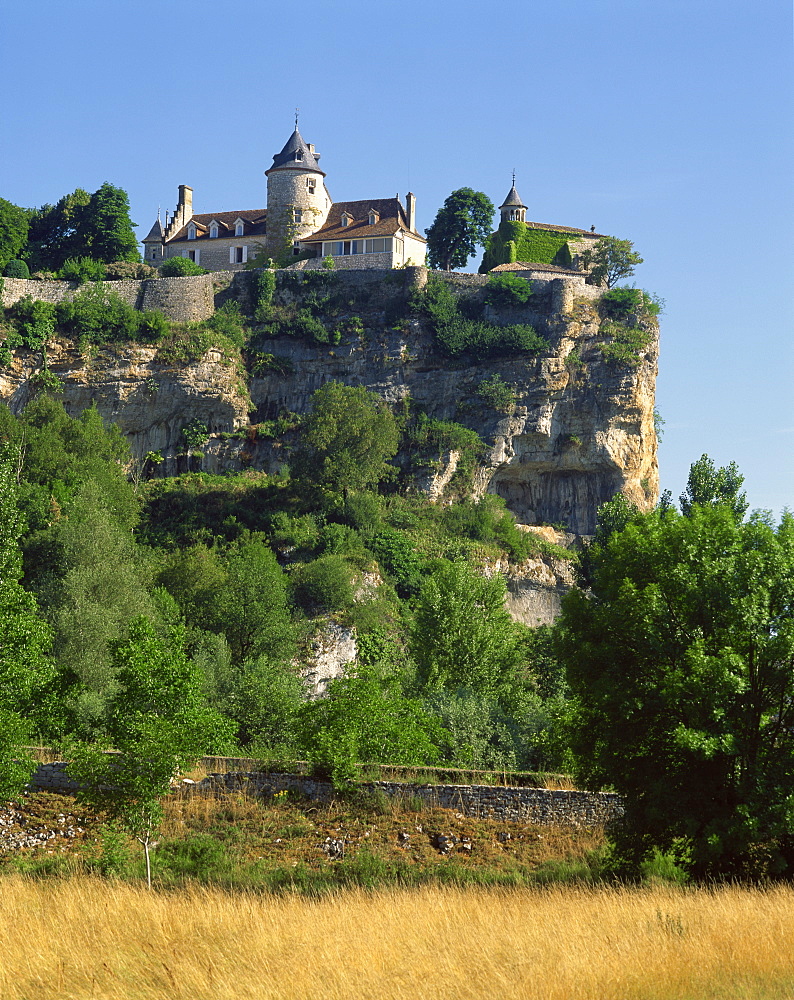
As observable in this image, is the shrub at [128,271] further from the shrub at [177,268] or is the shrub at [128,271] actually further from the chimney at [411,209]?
the chimney at [411,209]

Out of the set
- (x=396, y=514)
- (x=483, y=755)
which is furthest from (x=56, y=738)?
(x=396, y=514)

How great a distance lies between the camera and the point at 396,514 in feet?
171

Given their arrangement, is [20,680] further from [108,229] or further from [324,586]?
[108,229]

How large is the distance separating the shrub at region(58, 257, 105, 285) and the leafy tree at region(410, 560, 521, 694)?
94.3 ft

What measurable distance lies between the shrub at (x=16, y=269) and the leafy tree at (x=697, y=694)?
47.5m

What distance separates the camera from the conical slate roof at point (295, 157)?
6322 cm

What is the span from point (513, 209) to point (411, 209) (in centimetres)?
563

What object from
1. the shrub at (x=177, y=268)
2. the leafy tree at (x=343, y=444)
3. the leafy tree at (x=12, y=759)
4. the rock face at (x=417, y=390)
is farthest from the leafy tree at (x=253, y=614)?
the shrub at (x=177, y=268)

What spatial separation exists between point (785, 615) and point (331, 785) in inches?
374

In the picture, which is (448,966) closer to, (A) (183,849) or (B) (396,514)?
(A) (183,849)

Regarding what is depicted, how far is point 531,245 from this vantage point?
63.0 m

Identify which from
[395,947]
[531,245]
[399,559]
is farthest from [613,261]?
[395,947]

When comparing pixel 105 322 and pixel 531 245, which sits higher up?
pixel 531 245

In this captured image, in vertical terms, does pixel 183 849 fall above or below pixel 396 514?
below
